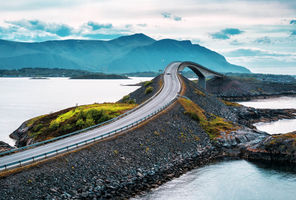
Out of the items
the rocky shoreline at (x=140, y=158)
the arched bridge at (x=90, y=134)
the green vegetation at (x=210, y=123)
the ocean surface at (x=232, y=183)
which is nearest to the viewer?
the rocky shoreline at (x=140, y=158)

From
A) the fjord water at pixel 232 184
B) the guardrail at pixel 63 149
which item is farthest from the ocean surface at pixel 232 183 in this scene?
the guardrail at pixel 63 149

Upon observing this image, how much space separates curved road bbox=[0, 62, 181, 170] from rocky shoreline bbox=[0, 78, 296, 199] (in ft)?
13.9

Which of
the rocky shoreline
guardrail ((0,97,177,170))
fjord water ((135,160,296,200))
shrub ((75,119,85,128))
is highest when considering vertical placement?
shrub ((75,119,85,128))

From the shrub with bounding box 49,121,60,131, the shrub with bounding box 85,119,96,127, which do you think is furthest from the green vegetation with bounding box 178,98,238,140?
the shrub with bounding box 49,121,60,131

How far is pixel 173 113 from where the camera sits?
71.1 meters

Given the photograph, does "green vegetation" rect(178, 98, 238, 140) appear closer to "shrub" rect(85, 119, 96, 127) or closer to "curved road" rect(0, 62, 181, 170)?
"curved road" rect(0, 62, 181, 170)

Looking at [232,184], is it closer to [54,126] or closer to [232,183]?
[232,183]

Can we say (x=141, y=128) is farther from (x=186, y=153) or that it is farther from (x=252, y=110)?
(x=252, y=110)

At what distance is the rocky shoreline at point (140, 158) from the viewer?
35.8m

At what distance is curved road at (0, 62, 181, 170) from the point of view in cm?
4166

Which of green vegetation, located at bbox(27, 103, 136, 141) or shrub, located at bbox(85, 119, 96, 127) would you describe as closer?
shrub, located at bbox(85, 119, 96, 127)

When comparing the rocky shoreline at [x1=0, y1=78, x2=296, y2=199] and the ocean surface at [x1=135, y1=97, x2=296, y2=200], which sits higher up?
the rocky shoreline at [x1=0, y1=78, x2=296, y2=199]

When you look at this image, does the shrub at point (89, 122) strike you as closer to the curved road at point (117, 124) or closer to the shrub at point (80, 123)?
the shrub at point (80, 123)

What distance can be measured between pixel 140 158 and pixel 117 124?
13.3 metres
